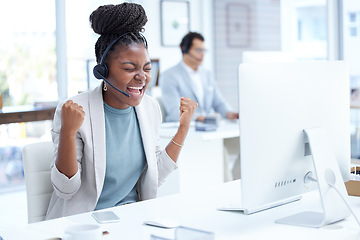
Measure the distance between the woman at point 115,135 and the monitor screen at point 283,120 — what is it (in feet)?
1.83

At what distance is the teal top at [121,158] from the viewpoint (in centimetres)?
182

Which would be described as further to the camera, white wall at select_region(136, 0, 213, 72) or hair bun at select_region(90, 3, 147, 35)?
white wall at select_region(136, 0, 213, 72)

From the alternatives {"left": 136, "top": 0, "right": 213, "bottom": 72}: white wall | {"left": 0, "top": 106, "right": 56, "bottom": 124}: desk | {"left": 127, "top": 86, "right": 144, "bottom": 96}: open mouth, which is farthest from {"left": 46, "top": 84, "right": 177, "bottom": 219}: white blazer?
{"left": 136, "top": 0, "right": 213, "bottom": 72}: white wall

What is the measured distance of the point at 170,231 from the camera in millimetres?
1366

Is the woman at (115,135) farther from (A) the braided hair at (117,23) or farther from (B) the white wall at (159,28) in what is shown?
(B) the white wall at (159,28)

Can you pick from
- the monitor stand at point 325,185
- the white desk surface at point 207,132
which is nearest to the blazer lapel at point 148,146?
the monitor stand at point 325,185

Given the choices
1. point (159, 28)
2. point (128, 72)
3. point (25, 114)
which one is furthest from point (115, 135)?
point (159, 28)

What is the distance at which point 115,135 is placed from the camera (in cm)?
187

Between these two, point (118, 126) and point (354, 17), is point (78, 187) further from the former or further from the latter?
point (354, 17)

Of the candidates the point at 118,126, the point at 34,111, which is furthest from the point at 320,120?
the point at 34,111

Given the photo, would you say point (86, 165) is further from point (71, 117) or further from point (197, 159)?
point (197, 159)

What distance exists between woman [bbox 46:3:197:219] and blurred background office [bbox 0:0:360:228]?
2.25 meters

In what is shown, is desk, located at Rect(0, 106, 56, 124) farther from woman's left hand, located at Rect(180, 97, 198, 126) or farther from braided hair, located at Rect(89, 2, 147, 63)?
woman's left hand, located at Rect(180, 97, 198, 126)

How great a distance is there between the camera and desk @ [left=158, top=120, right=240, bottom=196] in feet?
10.2
